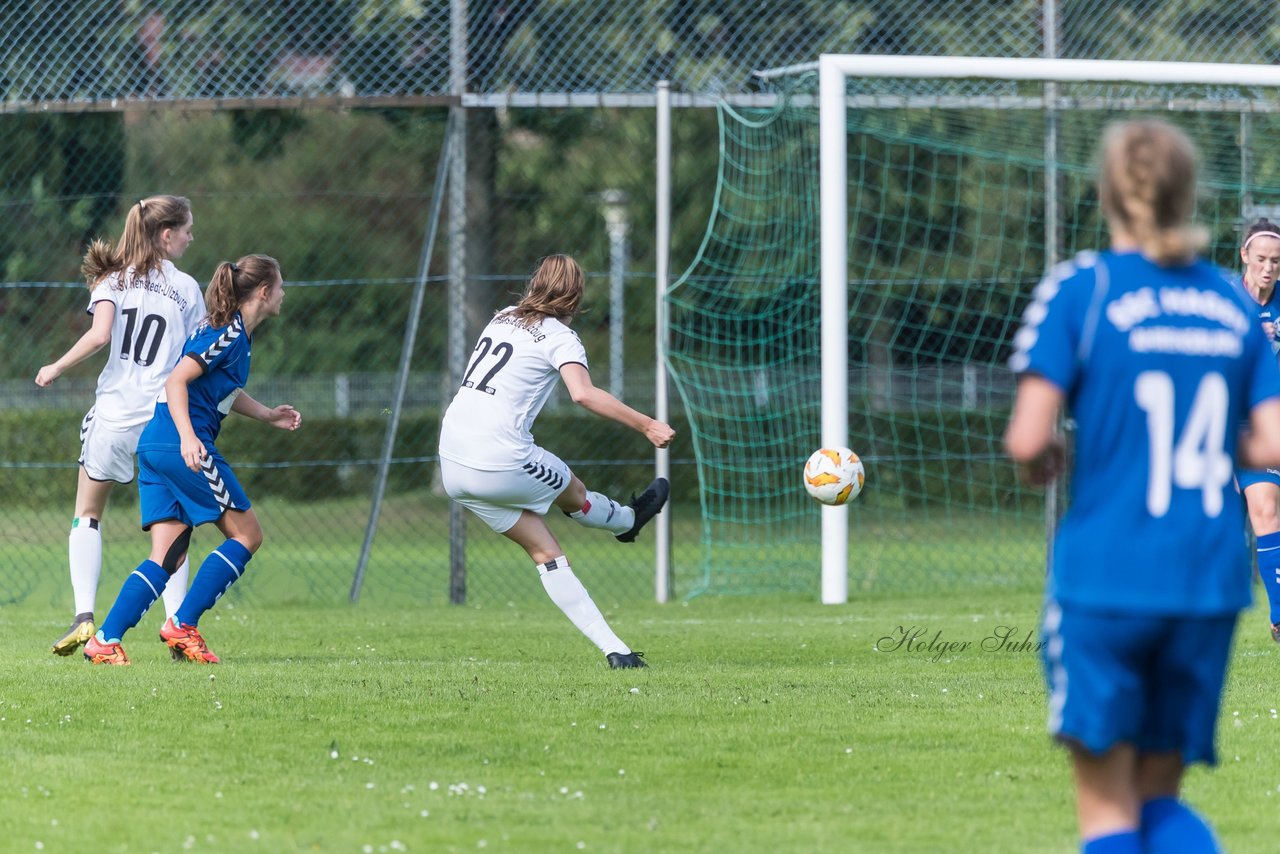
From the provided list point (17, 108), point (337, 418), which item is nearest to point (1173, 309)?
point (17, 108)

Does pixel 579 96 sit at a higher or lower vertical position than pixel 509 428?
higher

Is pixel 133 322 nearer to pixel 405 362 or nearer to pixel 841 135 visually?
pixel 405 362

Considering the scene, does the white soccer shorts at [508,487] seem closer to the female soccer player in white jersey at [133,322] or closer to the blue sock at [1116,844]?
the female soccer player in white jersey at [133,322]

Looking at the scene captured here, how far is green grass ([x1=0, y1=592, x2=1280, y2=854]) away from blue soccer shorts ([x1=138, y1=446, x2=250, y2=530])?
669 mm

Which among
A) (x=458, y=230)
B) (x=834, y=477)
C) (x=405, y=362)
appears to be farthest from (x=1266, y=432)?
(x=458, y=230)

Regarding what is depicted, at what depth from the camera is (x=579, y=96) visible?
1173 centimetres

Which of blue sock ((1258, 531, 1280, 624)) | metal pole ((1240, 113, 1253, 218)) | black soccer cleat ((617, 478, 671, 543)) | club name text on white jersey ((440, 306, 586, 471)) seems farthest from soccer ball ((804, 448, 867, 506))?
metal pole ((1240, 113, 1253, 218))

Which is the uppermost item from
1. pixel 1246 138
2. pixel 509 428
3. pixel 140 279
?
pixel 1246 138

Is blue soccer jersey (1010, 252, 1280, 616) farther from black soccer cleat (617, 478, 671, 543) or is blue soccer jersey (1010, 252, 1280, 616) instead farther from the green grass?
black soccer cleat (617, 478, 671, 543)

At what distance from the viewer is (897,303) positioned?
20094 mm

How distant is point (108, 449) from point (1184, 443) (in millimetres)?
6119

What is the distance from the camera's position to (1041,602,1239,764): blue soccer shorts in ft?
10.4

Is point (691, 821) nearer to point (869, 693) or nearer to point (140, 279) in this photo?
point (869, 693)

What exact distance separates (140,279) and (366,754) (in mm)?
3489
